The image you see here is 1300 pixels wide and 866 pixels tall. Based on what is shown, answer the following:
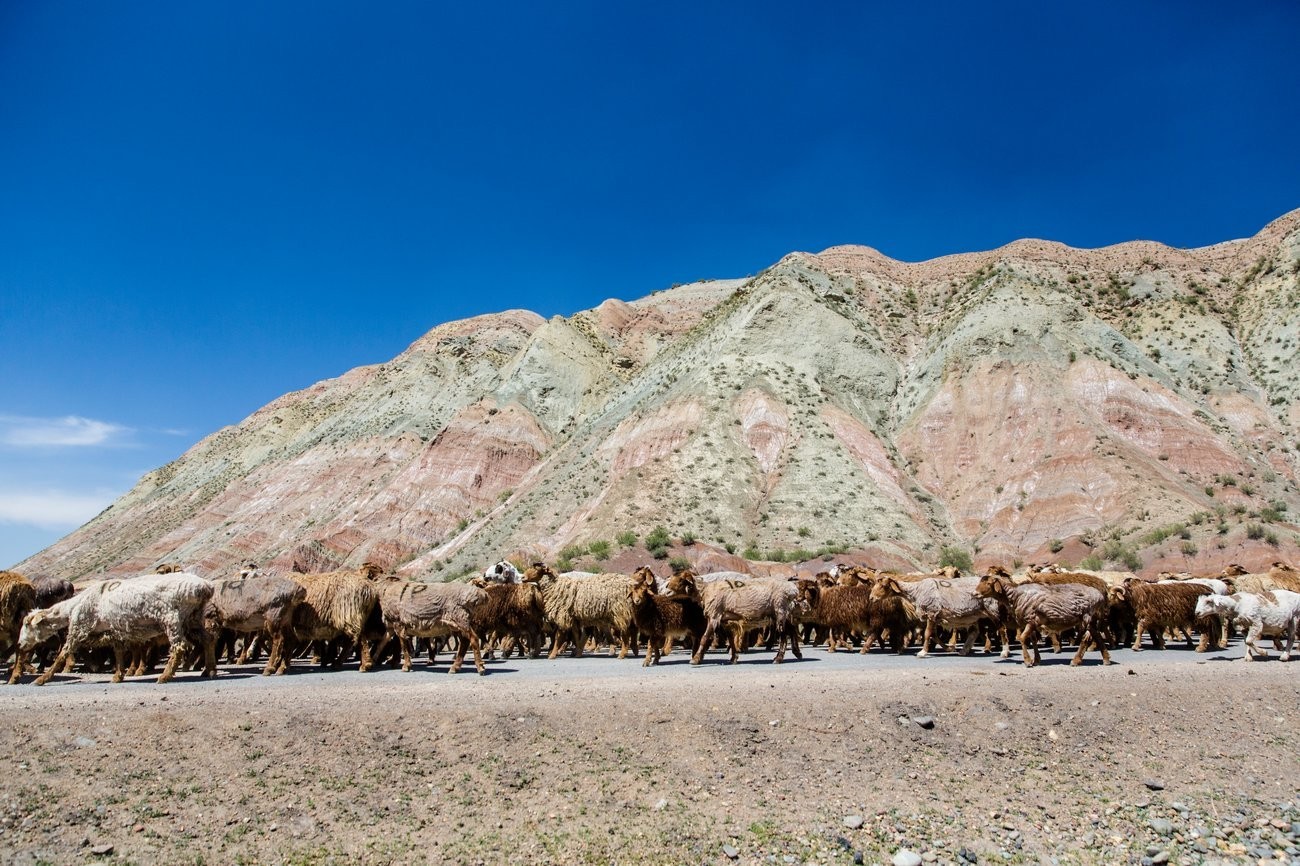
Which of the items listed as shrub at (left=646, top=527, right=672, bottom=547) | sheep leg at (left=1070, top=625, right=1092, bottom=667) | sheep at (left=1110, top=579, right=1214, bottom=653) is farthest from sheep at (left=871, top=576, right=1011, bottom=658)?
shrub at (left=646, top=527, right=672, bottom=547)

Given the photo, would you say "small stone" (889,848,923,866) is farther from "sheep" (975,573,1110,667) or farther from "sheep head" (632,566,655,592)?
"sheep head" (632,566,655,592)

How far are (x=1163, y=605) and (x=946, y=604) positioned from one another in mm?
5977

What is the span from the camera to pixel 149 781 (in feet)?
29.8

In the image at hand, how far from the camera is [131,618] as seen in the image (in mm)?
14734

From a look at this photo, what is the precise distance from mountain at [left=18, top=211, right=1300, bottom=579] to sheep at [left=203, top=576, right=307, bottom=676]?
2692 centimetres

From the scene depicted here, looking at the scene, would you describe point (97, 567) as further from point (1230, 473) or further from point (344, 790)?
point (1230, 473)

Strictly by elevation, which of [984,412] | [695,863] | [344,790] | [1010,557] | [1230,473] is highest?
[984,412]

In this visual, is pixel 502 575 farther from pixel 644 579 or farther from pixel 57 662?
pixel 57 662

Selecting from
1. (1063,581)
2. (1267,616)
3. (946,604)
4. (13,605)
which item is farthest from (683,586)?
(13,605)

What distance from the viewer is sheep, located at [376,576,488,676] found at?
1591cm

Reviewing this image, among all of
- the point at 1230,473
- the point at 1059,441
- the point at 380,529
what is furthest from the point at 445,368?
Answer: the point at 1230,473

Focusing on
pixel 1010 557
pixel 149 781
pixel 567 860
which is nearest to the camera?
pixel 567 860

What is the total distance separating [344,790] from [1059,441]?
53.9m

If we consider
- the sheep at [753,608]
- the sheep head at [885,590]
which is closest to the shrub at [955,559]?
the sheep head at [885,590]
